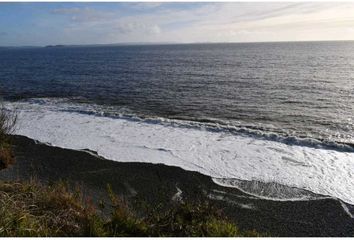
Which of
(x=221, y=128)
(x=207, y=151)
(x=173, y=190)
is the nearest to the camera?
(x=173, y=190)

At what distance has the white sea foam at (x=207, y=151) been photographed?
1266 cm

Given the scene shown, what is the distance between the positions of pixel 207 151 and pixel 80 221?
9388mm

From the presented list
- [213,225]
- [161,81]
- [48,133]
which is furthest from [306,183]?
[161,81]

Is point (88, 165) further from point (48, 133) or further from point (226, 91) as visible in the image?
point (226, 91)

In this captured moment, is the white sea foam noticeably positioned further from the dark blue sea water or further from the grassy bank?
the grassy bank

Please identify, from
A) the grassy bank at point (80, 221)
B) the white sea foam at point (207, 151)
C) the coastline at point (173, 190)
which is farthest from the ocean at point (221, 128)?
the grassy bank at point (80, 221)

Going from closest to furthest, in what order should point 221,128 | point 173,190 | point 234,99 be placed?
point 173,190 → point 221,128 → point 234,99

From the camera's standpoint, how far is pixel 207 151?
1562 centimetres

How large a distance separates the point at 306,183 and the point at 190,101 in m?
17.9

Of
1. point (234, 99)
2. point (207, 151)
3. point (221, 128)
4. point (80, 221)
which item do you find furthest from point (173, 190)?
point (234, 99)

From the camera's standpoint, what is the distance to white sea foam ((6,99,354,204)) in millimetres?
12665

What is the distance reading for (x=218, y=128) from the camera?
65.6ft

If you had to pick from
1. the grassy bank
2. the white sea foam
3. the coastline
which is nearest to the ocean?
the white sea foam

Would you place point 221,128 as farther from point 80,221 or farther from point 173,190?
point 80,221
